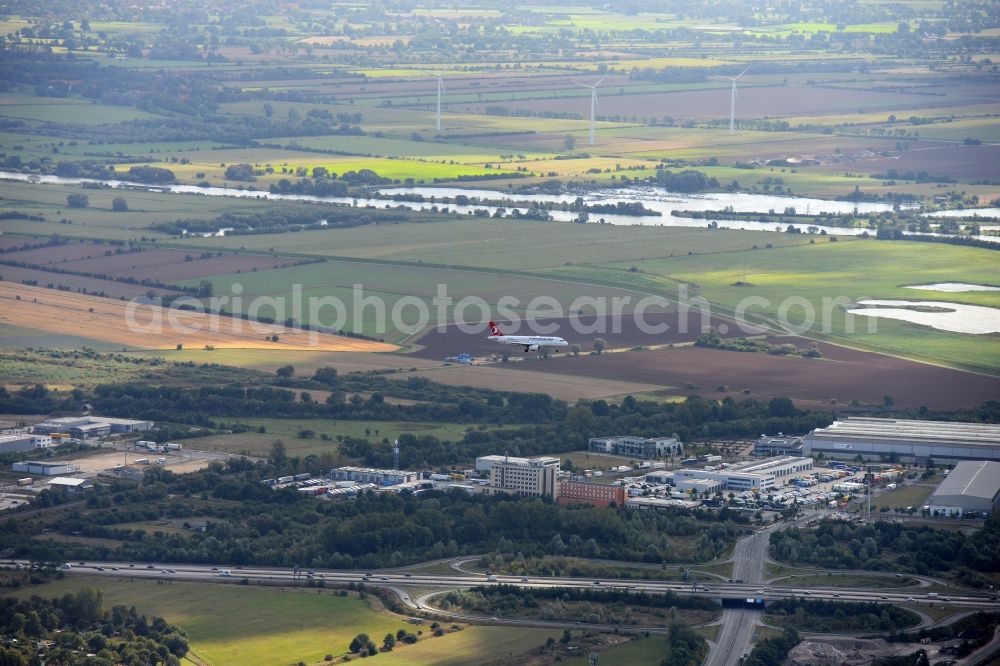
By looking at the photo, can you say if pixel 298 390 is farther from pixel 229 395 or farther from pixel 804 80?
→ pixel 804 80

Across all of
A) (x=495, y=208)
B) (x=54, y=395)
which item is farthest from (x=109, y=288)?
(x=495, y=208)

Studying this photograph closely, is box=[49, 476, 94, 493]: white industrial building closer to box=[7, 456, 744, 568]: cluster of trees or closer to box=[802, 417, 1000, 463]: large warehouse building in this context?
box=[7, 456, 744, 568]: cluster of trees

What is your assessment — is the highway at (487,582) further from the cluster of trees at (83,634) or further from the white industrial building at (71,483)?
the white industrial building at (71,483)

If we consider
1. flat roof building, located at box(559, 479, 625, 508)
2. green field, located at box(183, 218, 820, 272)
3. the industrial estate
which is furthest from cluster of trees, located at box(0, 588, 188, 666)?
green field, located at box(183, 218, 820, 272)

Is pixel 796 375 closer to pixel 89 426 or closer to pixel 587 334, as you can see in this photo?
pixel 587 334

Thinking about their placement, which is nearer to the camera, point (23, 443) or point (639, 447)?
point (23, 443)

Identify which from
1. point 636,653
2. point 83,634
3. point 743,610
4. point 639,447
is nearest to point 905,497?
point 639,447
